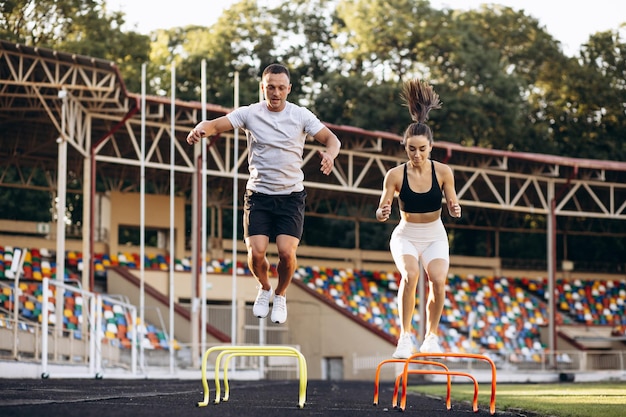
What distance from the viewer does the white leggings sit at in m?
10.8

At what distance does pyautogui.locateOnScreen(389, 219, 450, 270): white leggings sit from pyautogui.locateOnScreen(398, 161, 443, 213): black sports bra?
15 cm

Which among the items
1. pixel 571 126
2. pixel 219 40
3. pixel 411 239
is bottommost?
pixel 411 239

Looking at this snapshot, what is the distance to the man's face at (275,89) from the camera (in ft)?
32.8

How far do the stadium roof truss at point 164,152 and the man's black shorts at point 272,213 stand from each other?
18272 millimetres

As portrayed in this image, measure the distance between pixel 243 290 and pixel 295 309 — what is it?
2.46 metres

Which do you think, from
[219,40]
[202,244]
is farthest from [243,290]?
[219,40]

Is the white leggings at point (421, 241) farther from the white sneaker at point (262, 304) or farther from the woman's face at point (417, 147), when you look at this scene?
the white sneaker at point (262, 304)

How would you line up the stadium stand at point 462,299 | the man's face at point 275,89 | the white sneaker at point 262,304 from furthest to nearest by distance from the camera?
1. the stadium stand at point 462,299
2. the white sneaker at point 262,304
3. the man's face at point 275,89

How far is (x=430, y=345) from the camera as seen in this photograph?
34.6ft

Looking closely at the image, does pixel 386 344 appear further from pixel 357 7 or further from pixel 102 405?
pixel 102 405

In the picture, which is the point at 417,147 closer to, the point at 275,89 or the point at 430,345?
the point at 275,89

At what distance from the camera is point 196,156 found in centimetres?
3391

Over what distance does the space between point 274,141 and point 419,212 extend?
1486 millimetres

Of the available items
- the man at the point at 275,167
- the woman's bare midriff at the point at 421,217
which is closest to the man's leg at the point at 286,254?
the man at the point at 275,167
